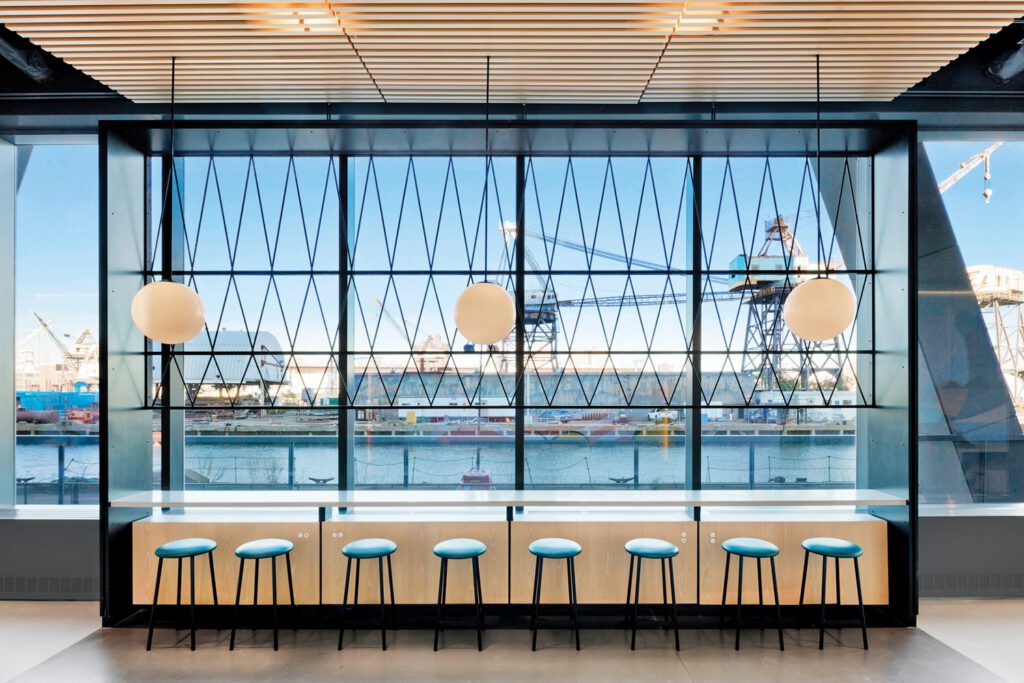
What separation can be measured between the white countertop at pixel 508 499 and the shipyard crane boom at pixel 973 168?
102 inches

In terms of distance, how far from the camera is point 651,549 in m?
3.68

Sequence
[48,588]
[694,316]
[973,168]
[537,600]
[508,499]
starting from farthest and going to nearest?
[973,168], [694,316], [48,588], [508,499], [537,600]

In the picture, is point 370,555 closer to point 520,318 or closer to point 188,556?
point 188,556

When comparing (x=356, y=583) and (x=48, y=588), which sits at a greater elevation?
(x=356, y=583)

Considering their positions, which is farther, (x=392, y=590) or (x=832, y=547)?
(x=392, y=590)

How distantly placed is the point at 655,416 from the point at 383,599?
270cm

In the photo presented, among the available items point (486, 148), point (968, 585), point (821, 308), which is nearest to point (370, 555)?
point (486, 148)

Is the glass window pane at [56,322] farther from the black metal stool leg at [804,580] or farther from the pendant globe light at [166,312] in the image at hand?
the black metal stool leg at [804,580]

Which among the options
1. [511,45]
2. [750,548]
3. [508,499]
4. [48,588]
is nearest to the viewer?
[511,45]

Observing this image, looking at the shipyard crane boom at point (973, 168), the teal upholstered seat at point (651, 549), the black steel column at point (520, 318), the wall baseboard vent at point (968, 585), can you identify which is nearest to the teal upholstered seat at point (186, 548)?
the black steel column at point (520, 318)

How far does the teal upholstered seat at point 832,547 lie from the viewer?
367 centimetres

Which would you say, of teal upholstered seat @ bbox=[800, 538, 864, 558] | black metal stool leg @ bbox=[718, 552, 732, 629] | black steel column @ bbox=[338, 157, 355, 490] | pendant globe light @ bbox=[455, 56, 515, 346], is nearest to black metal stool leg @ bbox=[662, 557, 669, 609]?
black metal stool leg @ bbox=[718, 552, 732, 629]

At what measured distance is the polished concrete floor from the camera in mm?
3357

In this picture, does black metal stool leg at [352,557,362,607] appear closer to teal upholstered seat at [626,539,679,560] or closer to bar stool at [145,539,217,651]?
bar stool at [145,539,217,651]
